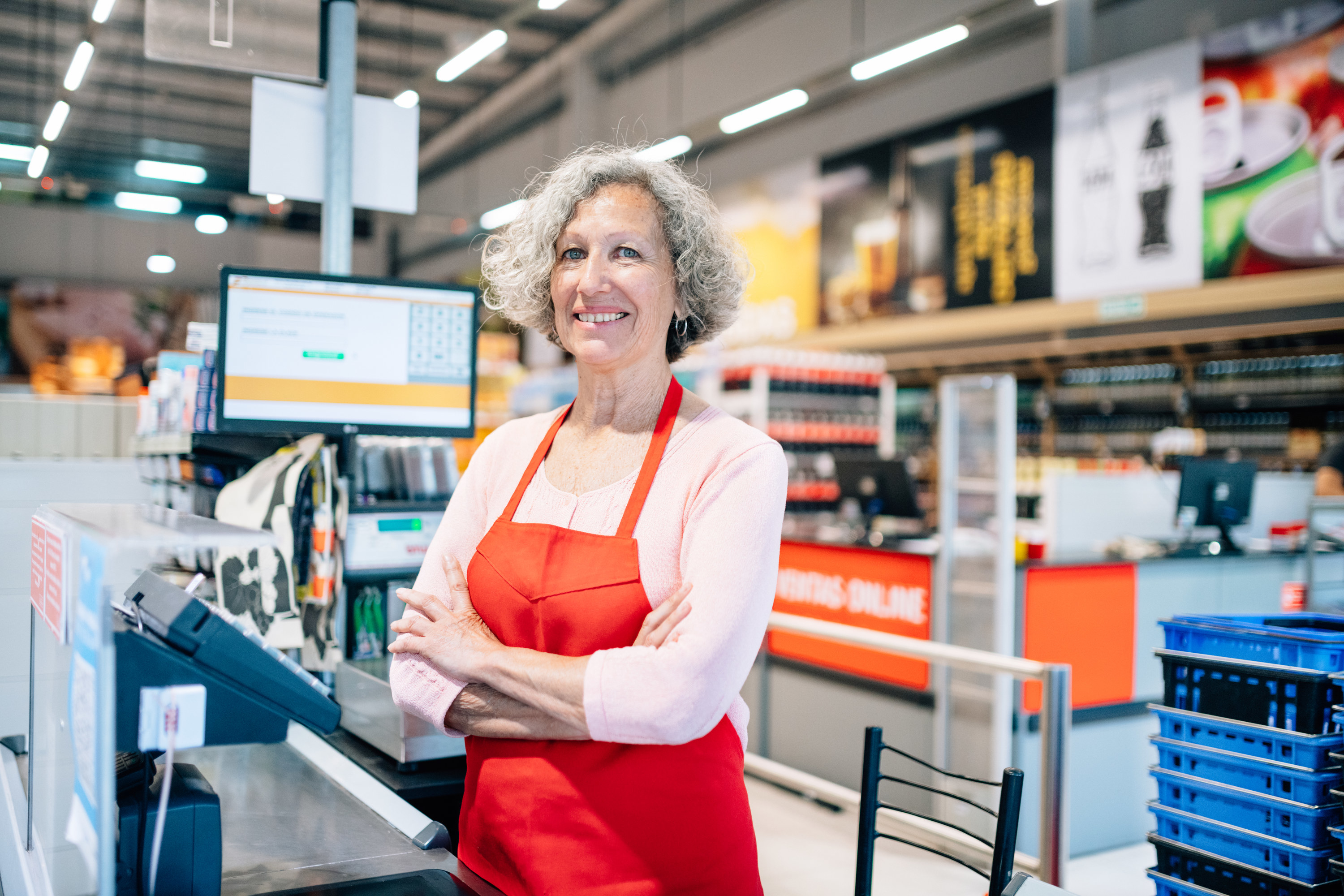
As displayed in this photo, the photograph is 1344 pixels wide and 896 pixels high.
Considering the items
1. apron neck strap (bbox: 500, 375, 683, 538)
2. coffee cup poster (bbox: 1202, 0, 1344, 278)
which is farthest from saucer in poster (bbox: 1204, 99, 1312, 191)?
apron neck strap (bbox: 500, 375, 683, 538)

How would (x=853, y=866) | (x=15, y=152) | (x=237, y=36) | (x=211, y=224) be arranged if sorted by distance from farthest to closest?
1. (x=211, y=224)
2. (x=15, y=152)
3. (x=853, y=866)
4. (x=237, y=36)

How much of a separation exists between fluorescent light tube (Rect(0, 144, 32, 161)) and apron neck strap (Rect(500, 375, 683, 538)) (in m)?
12.7

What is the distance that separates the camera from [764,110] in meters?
7.64

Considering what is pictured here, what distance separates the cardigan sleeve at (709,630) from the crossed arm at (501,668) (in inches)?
1.0

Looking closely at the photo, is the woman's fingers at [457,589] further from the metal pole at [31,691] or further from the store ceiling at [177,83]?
the store ceiling at [177,83]

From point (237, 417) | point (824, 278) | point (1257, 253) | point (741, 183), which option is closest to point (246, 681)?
point (237, 417)

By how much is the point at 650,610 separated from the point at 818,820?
12.0 feet

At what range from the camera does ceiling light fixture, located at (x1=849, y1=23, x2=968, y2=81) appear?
241 inches

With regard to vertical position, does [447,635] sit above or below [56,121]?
below

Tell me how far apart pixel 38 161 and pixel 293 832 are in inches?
516

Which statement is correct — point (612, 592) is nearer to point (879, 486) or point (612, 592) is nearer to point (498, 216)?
point (879, 486)

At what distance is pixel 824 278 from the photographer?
10648mm

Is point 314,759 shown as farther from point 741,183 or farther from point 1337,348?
point 741,183

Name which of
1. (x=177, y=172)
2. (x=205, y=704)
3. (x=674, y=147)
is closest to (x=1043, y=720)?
(x=205, y=704)
